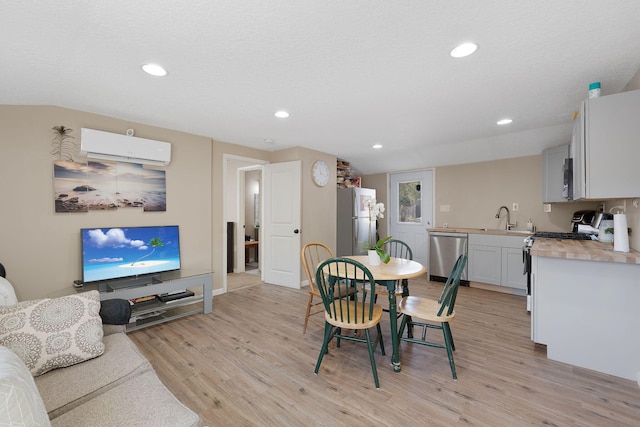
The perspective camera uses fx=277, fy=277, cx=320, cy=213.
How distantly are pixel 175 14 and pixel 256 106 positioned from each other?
4.29 ft

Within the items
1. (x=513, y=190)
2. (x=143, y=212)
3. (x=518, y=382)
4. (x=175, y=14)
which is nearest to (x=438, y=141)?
(x=513, y=190)

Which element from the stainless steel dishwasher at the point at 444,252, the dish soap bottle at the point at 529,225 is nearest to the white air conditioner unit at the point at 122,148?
the stainless steel dishwasher at the point at 444,252

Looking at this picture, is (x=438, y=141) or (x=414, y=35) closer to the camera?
(x=414, y=35)

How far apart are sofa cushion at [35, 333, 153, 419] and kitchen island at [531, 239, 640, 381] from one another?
2.96 m

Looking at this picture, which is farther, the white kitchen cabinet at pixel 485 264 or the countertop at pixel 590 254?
the white kitchen cabinet at pixel 485 264

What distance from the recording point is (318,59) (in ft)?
6.24

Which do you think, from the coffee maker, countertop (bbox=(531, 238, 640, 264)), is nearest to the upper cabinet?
countertop (bbox=(531, 238, 640, 264))

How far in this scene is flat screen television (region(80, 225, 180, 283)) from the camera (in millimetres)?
2834

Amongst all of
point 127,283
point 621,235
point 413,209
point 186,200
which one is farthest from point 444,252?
point 127,283

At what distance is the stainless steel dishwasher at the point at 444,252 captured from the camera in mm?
4520

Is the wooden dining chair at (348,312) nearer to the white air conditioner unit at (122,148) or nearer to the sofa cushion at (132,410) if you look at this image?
the sofa cushion at (132,410)

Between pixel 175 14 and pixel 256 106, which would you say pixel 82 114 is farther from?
pixel 175 14

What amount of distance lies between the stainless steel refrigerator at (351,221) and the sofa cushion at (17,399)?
442 centimetres

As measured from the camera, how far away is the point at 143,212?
3.32 meters
